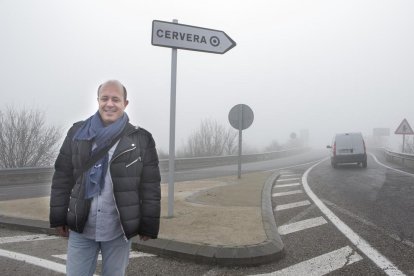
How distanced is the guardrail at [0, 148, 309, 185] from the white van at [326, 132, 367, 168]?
8.18 meters

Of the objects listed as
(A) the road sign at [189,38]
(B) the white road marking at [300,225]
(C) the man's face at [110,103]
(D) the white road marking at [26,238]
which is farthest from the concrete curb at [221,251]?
(A) the road sign at [189,38]

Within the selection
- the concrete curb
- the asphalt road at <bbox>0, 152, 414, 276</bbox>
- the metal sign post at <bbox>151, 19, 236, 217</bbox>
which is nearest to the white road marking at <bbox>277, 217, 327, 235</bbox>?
the asphalt road at <bbox>0, 152, 414, 276</bbox>

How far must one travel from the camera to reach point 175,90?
748 cm

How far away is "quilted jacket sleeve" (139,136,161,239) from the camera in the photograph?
116 inches

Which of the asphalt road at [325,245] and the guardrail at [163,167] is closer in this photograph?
the asphalt road at [325,245]

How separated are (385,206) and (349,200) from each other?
106 cm

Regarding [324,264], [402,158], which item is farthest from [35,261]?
[402,158]

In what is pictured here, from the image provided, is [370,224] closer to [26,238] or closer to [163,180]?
[26,238]

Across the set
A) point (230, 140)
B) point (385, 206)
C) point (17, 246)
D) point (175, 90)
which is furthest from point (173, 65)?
point (230, 140)

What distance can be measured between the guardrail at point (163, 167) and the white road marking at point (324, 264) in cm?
1380

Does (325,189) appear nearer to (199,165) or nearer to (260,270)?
(260,270)

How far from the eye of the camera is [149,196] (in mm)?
2969

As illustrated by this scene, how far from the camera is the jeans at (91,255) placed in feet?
9.33

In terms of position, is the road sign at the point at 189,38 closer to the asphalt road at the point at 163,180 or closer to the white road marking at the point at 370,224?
the white road marking at the point at 370,224
